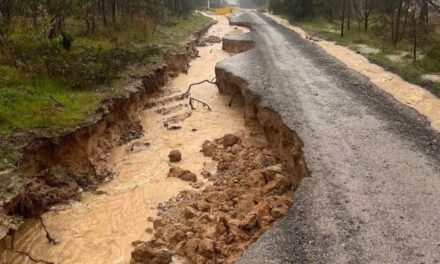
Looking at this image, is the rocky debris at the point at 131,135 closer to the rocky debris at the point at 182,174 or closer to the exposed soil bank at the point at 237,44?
the rocky debris at the point at 182,174

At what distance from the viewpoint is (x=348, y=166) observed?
9.09 meters

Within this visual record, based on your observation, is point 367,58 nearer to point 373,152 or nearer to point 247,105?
point 247,105

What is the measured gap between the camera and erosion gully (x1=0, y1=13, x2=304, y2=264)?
8.23 metres

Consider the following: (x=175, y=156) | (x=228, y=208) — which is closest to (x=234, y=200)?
(x=228, y=208)

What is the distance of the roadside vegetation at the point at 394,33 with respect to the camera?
18000 millimetres

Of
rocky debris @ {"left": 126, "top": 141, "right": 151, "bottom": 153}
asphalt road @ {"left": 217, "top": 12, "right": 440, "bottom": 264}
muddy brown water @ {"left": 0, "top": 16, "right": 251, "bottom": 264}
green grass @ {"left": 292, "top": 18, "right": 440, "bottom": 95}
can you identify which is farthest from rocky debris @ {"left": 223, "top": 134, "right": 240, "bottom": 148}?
green grass @ {"left": 292, "top": 18, "right": 440, "bottom": 95}

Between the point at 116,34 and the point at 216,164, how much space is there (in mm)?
13264

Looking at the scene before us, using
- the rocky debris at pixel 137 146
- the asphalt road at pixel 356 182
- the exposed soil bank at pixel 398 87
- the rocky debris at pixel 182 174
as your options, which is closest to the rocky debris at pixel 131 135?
the rocky debris at pixel 137 146

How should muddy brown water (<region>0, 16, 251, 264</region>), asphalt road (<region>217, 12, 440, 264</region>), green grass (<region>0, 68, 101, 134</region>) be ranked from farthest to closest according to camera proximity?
green grass (<region>0, 68, 101, 134</region>) → muddy brown water (<region>0, 16, 251, 264</region>) → asphalt road (<region>217, 12, 440, 264</region>)

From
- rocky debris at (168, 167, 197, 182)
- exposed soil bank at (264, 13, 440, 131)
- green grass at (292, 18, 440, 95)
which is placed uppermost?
green grass at (292, 18, 440, 95)

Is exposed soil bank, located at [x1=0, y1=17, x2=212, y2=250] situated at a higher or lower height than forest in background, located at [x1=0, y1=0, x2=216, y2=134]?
lower

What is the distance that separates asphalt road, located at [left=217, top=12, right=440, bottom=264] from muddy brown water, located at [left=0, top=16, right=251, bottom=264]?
7.59 ft

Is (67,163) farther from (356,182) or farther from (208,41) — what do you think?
(208,41)

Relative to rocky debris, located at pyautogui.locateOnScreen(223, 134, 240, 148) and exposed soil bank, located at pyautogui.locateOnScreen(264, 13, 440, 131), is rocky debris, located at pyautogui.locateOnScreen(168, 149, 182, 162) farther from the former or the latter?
exposed soil bank, located at pyautogui.locateOnScreen(264, 13, 440, 131)
